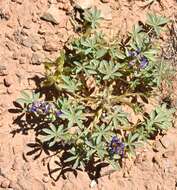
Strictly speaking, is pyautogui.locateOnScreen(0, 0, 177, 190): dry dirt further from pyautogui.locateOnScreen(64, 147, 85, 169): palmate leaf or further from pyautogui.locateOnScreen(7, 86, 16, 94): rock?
pyautogui.locateOnScreen(64, 147, 85, 169): palmate leaf

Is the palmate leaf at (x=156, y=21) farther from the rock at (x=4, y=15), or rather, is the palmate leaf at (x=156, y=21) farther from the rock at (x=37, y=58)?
the rock at (x=4, y=15)

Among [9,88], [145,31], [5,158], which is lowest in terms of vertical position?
[5,158]

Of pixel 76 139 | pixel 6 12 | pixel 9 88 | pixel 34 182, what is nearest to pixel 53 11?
pixel 6 12

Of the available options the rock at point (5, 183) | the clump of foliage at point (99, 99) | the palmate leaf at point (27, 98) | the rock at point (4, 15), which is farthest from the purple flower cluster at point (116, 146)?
the rock at point (4, 15)

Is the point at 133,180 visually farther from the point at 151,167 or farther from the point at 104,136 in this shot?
the point at 104,136

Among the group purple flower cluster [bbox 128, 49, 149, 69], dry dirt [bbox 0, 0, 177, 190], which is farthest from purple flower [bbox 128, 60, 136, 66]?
dry dirt [bbox 0, 0, 177, 190]

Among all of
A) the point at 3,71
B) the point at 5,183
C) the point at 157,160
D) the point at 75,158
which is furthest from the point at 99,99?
the point at 5,183
